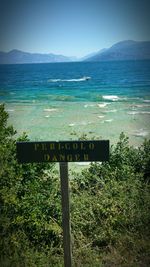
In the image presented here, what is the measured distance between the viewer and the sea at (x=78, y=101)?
19734 mm

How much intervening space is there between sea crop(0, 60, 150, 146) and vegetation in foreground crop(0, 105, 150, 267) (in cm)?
1005

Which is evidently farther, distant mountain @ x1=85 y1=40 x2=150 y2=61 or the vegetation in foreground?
distant mountain @ x1=85 y1=40 x2=150 y2=61

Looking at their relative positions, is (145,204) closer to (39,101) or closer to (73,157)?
(73,157)

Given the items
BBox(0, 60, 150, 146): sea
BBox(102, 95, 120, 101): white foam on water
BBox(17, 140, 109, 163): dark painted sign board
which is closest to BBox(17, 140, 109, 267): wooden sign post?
BBox(17, 140, 109, 163): dark painted sign board

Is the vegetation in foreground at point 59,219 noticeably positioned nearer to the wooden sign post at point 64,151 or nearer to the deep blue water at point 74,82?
the wooden sign post at point 64,151

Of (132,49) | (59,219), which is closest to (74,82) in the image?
(132,49)

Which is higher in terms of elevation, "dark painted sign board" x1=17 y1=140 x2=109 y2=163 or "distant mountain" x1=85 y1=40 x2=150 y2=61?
"distant mountain" x1=85 y1=40 x2=150 y2=61

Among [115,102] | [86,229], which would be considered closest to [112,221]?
[86,229]

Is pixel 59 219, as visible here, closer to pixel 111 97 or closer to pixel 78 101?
pixel 78 101

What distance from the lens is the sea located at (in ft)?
64.7

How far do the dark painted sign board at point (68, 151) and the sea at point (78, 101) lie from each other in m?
12.2

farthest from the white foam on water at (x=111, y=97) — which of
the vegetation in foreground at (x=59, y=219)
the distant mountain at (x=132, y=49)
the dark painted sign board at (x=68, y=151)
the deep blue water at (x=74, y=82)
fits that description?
the dark painted sign board at (x=68, y=151)

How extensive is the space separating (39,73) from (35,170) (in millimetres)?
38990

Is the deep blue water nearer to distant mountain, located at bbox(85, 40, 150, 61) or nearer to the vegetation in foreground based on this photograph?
distant mountain, located at bbox(85, 40, 150, 61)
